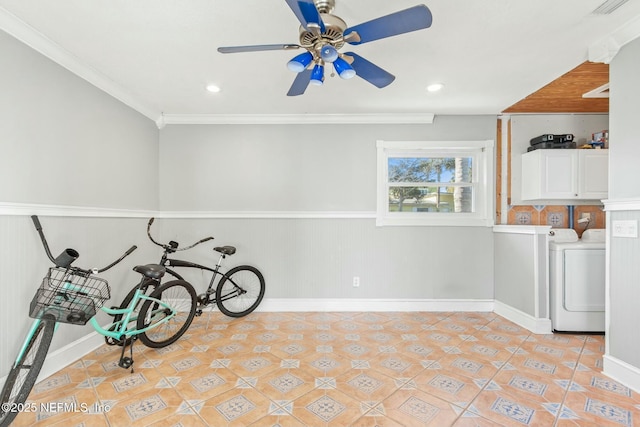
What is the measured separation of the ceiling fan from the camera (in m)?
1.20

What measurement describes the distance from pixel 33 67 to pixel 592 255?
4664 mm

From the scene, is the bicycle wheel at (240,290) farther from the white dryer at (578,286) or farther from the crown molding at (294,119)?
the white dryer at (578,286)

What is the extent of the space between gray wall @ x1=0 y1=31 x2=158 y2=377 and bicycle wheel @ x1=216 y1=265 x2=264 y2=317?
925 millimetres

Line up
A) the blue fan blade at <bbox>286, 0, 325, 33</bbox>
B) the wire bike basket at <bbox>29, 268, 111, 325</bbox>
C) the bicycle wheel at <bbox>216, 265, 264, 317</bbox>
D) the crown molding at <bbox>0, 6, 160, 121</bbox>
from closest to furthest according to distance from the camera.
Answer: the blue fan blade at <bbox>286, 0, 325, 33</bbox>
the wire bike basket at <bbox>29, 268, 111, 325</bbox>
the crown molding at <bbox>0, 6, 160, 121</bbox>
the bicycle wheel at <bbox>216, 265, 264, 317</bbox>

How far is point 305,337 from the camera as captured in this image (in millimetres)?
2592

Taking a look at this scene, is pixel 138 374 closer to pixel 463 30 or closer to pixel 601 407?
pixel 601 407

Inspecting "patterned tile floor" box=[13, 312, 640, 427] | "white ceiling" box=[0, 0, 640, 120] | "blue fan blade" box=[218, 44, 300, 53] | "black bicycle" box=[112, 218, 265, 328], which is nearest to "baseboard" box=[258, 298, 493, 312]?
"black bicycle" box=[112, 218, 265, 328]

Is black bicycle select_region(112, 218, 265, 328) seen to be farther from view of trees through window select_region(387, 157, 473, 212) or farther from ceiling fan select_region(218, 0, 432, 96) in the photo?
ceiling fan select_region(218, 0, 432, 96)

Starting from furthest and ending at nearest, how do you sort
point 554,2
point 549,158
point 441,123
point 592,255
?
point 441,123
point 549,158
point 592,255
point 554,2

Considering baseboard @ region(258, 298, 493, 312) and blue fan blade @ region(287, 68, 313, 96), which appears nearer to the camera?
blue fan blade @ region(287, 68, 313, 96)

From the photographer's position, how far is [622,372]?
1.87 m

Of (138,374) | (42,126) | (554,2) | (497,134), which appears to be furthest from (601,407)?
(42,126)

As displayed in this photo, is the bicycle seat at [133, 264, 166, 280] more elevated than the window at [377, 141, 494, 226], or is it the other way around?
the window at [377, 141, 494, 226]

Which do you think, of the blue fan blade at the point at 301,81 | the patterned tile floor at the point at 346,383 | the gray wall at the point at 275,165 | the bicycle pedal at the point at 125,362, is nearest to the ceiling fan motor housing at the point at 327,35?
the blue fan blade at the point at 301,81
